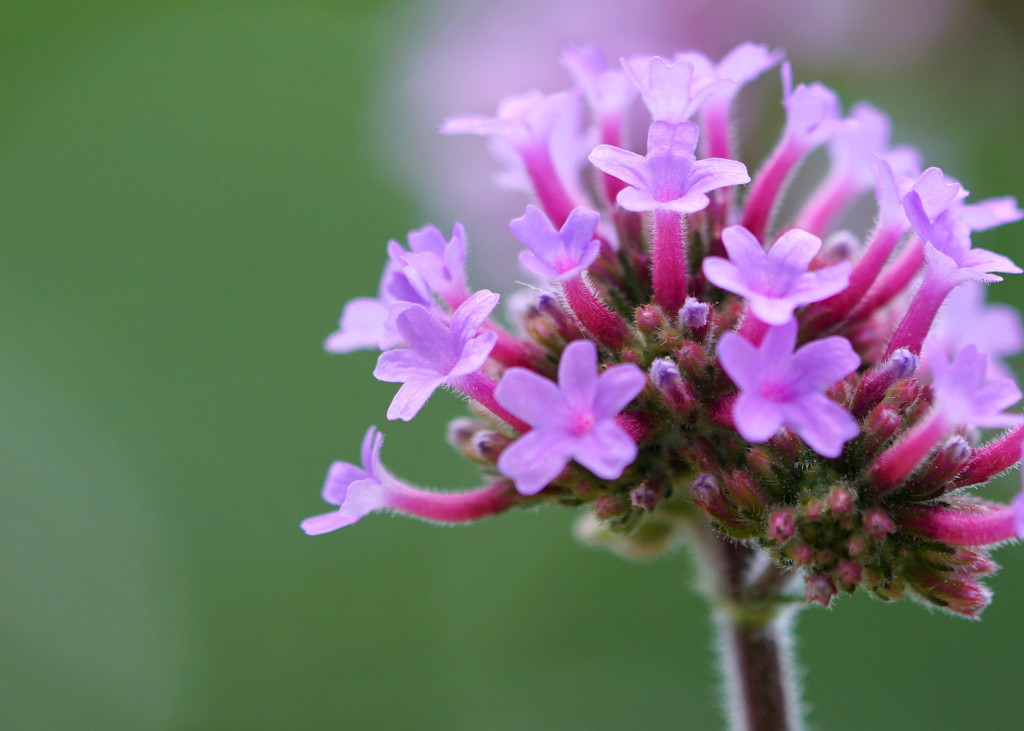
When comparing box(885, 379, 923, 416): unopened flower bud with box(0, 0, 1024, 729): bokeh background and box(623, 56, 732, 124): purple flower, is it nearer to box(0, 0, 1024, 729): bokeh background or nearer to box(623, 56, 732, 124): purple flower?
box(623, 56, 732, 124): purple flower

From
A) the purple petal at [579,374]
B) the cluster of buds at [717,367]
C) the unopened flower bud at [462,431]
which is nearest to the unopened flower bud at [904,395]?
the cluster of buds at [717,367]

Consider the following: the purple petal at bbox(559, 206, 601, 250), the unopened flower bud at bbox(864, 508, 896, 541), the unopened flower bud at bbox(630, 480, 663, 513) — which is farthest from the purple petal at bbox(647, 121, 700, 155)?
the unopened flower bud at bbox(864, 508, 896, 541)

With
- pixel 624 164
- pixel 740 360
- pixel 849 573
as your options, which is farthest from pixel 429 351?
pixel 849 573

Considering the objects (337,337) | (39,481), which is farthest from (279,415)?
(337,337)

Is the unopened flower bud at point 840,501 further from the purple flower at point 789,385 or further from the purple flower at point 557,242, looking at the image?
the purple flower at point 557,242

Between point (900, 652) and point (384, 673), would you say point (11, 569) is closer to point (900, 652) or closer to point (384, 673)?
point (384, 673)

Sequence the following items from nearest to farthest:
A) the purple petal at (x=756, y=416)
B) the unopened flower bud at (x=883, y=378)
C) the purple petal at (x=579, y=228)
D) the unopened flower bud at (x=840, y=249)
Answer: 1. the purple petal at (x=756, y=416)
2. the purple petal at (x=579, y=228)
3. the unopened flower bud at (x=883, y=378)
4. the unopened flower bud at (x=840, y=249)

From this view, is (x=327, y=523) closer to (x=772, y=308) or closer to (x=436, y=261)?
(x=436, y=261)
